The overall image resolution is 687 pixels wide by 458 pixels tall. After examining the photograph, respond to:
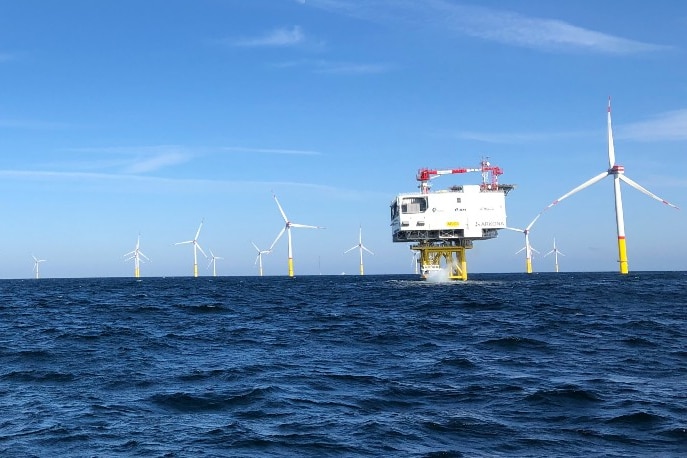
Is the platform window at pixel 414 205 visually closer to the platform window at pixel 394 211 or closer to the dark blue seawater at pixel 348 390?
the platform window at pixel 394 211

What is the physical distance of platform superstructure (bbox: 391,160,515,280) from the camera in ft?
318

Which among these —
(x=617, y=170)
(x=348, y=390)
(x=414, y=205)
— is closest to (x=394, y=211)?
(x=414, y=205)

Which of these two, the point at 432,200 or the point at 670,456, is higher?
the point at 432,200

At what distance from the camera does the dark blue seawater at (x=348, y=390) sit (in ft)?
43.0

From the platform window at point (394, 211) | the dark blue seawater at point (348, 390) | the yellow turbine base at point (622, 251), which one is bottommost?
the dark blue seawater at point (348, 390)

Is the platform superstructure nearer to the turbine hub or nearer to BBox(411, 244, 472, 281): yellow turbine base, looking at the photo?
BBox(411, 244, 472, 281): yellow turbine base

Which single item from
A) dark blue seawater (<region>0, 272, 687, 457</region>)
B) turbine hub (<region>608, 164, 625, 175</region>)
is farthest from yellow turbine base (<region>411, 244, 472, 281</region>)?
dark blue seawater (<region>0, 272, 687, 457</region>)

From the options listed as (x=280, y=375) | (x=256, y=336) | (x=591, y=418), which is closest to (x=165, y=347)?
(x=256, y=336)

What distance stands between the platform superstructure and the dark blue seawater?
62340mm

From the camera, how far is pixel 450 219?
318 ft

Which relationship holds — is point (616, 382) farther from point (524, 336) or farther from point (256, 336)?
point (256, 336)

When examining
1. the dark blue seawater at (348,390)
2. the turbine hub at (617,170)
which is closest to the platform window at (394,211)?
the turbine hub at (617,170)

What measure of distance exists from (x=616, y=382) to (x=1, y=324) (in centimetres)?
3758

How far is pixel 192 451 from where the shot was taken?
41.1ft
